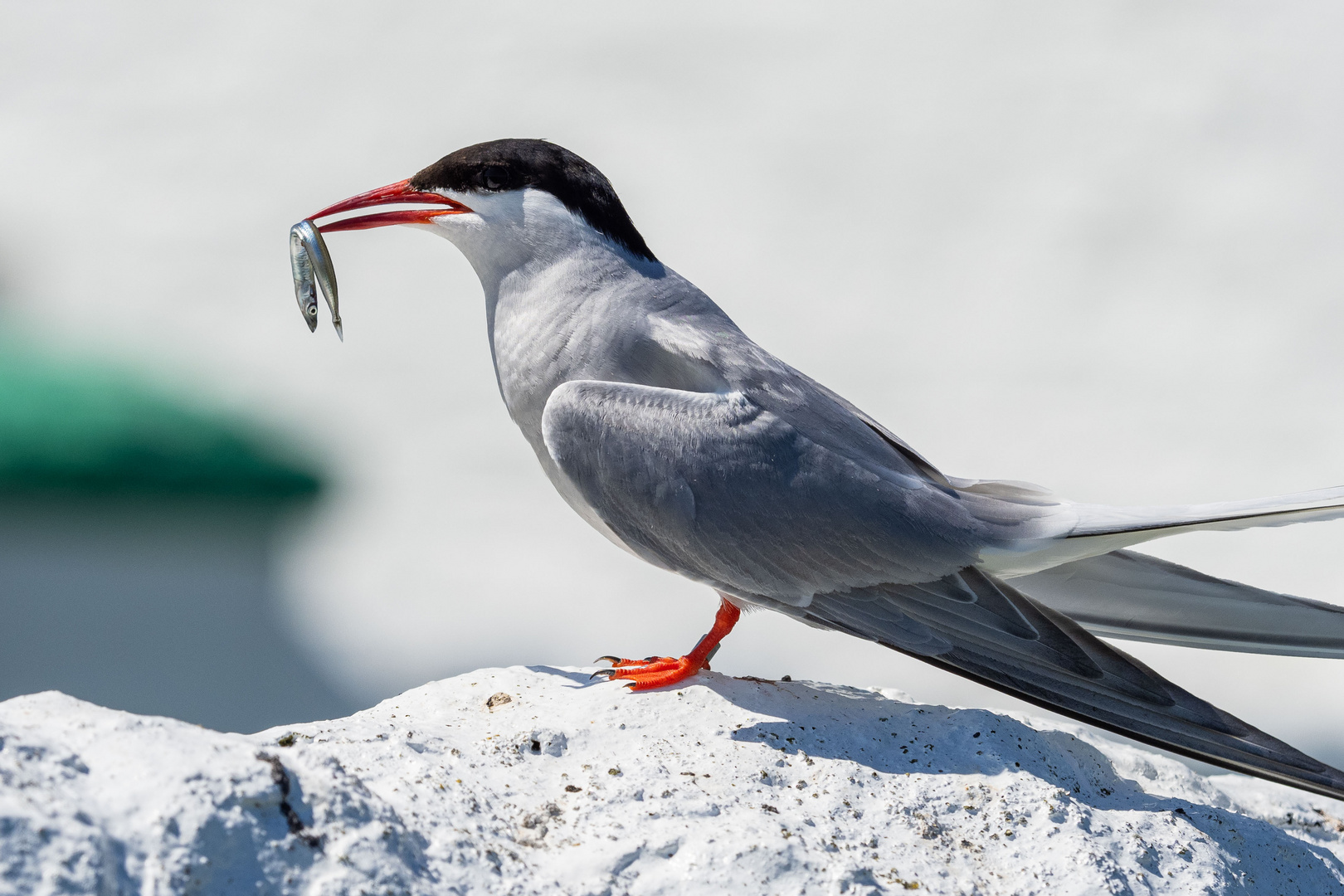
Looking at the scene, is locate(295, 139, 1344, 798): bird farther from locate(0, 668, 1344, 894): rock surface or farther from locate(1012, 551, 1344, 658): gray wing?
locate(0, 668, 1344, 894): rock surface

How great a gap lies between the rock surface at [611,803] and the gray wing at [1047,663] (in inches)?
8.3

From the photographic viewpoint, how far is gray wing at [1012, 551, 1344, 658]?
10.3 feet

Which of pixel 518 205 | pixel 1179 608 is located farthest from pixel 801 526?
pixel 518 205

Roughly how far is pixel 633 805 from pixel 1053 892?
958 mm

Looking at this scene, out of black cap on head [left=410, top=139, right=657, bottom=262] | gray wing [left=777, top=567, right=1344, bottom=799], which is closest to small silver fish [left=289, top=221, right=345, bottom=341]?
black cap on head [left=410, top=139, right=657, bottom=262]

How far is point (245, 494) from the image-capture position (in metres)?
10.1

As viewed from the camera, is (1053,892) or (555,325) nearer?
(1053,892)

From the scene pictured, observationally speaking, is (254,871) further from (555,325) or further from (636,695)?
(555,325)

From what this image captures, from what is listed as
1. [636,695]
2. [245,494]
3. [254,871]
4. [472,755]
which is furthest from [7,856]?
[245,494]

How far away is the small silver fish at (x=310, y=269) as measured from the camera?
3.83 m

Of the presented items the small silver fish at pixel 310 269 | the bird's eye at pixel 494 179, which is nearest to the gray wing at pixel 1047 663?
the bird's eye at pixel 494 179

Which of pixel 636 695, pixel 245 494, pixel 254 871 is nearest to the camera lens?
pixel 254 871

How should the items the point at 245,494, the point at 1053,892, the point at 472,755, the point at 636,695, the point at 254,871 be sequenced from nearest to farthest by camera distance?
the point at 254,871
the point at 1053,892
the point at 472,755
the point at 636,695
the point at 245,494

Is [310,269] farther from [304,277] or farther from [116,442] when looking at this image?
[116,442]
